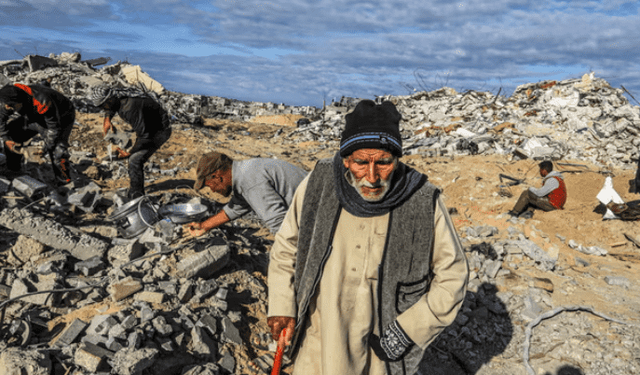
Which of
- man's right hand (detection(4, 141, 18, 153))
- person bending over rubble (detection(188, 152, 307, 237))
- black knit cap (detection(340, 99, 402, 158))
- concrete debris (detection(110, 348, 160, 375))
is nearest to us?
black knit cap (detection(340, 99, 402, 158))

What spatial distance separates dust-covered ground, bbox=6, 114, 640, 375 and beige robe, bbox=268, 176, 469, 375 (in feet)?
4.11

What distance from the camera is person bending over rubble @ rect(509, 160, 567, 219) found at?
6.83 m

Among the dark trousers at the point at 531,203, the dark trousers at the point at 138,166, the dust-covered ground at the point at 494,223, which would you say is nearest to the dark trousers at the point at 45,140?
the dust-covered ground at the point at 494,223

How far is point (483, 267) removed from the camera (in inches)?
201

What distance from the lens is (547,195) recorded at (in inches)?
273

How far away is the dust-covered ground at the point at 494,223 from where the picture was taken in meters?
3.79

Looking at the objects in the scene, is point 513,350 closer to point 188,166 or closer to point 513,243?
point 513,243

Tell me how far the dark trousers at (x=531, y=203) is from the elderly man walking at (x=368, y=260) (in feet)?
19.5

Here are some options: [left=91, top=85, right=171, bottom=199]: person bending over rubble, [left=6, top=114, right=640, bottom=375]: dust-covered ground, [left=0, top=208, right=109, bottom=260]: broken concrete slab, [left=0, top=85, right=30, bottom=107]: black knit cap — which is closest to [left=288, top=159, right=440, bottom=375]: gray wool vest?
[left=6, top=114, right=640, bottom=375]: dust-covered ground

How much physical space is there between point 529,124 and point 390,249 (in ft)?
44.9

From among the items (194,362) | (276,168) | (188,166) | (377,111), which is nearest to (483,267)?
(276,168)

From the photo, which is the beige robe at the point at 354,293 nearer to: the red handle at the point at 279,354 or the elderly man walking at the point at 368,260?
the elderly man walking at the point at 368,260

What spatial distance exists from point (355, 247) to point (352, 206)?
0.66 feet

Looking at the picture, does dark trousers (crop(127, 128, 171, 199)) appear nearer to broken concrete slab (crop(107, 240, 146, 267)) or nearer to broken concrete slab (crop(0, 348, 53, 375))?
broken concrete slab (crop(107, 240, 146, 267))
